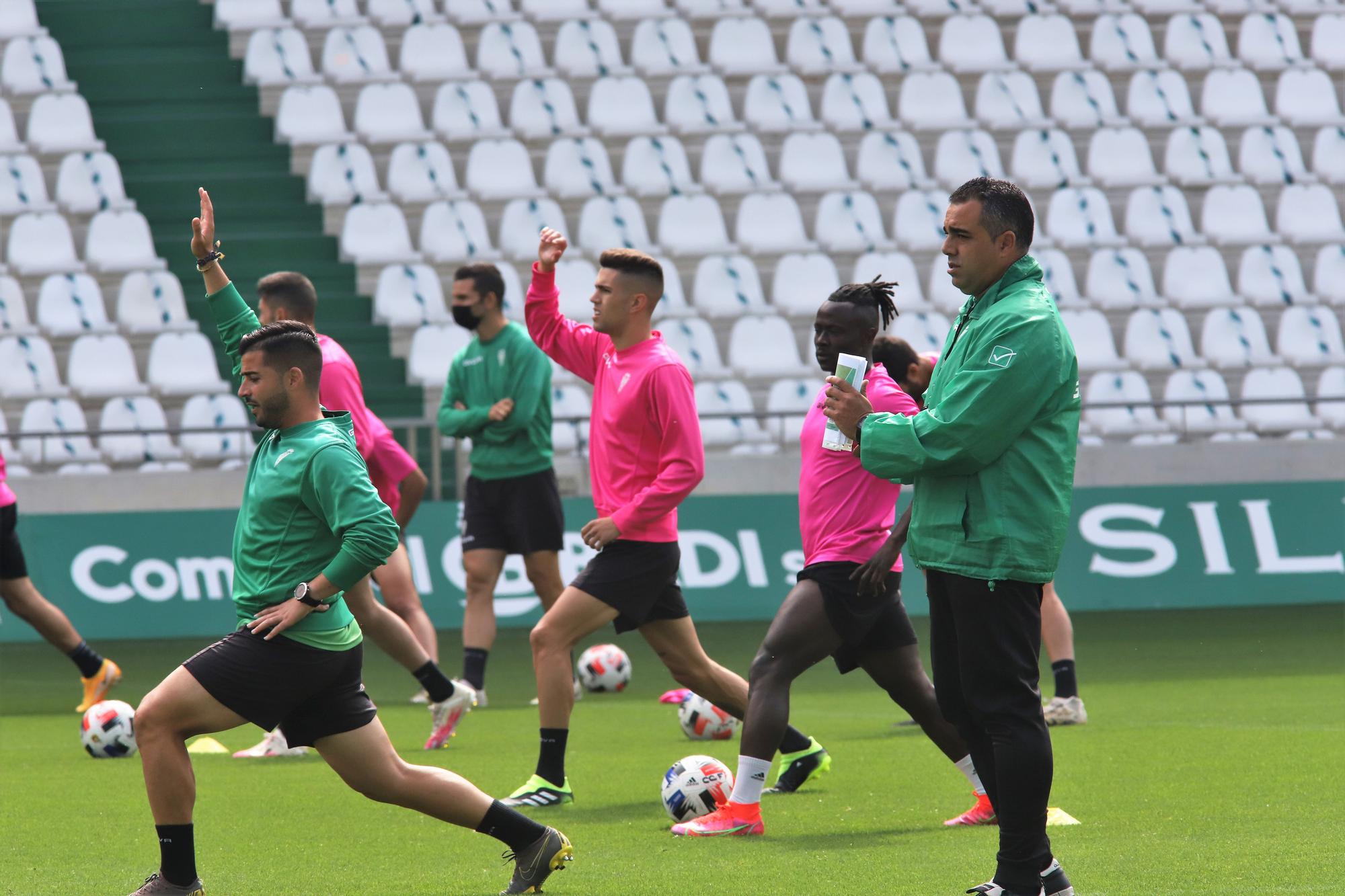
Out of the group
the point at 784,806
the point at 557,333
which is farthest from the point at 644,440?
the point at 784,806

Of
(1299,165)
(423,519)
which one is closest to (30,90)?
(423,519)

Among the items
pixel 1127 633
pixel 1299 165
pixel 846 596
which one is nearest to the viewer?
pixel 846 596

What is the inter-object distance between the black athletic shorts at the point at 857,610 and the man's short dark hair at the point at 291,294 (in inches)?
118

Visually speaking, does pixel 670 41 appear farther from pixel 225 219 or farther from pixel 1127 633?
pixel 1127 633

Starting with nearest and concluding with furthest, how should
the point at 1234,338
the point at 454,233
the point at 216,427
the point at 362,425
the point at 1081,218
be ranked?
the point at 362,425 < the point at 216,427 < the point at 454,233 < the point at 1234,338 < the point at 1081,218

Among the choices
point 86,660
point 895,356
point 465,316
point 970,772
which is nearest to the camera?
point 970,772

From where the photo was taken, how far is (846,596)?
20.9 ft

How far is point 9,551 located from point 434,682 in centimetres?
313

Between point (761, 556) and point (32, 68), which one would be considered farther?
point (32, 68)

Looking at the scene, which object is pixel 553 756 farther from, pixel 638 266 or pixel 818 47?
pixel 818 47

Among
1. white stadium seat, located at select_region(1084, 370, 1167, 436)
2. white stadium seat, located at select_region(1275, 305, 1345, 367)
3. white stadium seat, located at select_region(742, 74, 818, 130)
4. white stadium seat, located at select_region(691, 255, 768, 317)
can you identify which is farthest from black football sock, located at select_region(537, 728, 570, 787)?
white stadium seat, located at select_region(742, 74, 818, 130)

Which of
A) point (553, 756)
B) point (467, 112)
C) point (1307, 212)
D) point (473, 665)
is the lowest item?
point (473, 665)

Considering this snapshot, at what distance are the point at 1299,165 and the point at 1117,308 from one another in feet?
11.3

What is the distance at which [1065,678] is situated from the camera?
895 cm
